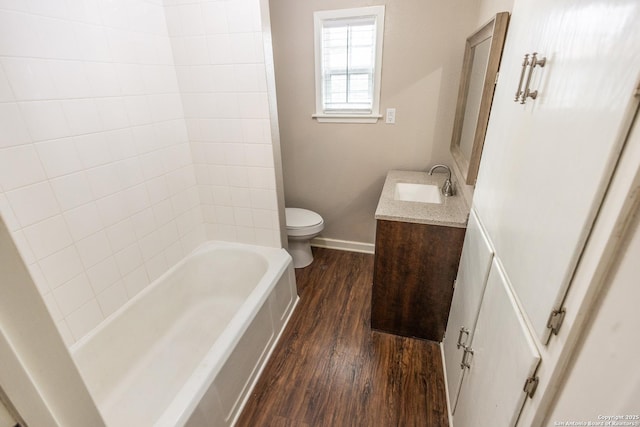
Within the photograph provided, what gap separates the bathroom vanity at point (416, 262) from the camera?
156 centimetres

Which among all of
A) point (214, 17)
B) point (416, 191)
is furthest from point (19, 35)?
point (416, 191)

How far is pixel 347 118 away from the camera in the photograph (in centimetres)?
240

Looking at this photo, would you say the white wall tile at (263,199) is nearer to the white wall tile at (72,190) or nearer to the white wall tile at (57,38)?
the white wall tile at (72,190)

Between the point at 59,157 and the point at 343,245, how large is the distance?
2.19 metres

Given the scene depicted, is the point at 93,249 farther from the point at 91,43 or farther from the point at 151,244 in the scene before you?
the point at 91,43

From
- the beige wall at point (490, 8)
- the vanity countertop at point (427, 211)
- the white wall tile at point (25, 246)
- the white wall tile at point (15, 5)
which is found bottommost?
the vanity countertop at point (427, 211)

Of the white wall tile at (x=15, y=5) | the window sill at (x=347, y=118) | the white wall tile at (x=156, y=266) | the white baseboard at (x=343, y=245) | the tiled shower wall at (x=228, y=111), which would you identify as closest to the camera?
the white wall tile at (x=15, y=5)

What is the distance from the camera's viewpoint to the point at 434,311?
1.75 meters

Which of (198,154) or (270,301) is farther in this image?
(198,154)

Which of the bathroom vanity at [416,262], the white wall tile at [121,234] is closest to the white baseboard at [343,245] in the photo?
the bathroom vanity at [416,262]

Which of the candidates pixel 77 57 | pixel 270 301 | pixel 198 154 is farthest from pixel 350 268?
pixel 77 57

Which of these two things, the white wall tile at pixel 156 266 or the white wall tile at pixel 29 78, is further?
the white wall tile at pixel 156 266

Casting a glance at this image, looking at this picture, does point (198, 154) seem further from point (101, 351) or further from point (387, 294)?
point (387, 294)

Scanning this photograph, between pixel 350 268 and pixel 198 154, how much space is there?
154 centimetres
